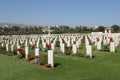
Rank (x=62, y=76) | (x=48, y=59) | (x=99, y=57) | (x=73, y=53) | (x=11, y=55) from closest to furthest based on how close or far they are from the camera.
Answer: (x=62, y=76)
(x=48, y=59)
(x=99, y=57)
(x=73, y=53)
(x=11, y=55)

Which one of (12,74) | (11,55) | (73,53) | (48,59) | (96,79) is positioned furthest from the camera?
(11,55)

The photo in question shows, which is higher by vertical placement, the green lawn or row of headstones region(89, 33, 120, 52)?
row of headstones region(89, 33, 120, 52)

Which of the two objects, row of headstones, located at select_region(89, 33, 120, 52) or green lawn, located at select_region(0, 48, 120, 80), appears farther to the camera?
row of headstones, located at select_region(89, 33, 120, 52)

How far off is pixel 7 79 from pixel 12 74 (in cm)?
104

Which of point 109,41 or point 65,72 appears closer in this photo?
point 65,72

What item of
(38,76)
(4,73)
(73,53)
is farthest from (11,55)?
(38,76)

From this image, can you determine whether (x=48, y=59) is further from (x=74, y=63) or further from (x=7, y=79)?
→ (x=7, y=79)

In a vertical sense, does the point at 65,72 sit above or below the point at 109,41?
below

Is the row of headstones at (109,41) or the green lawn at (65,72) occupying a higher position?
the row of headstones at (109,41)

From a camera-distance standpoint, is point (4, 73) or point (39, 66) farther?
point (39, 66)

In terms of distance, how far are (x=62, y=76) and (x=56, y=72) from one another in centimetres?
102

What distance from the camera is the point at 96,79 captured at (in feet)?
41.6

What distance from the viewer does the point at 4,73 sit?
14789 mm

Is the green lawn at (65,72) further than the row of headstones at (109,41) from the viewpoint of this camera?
No
